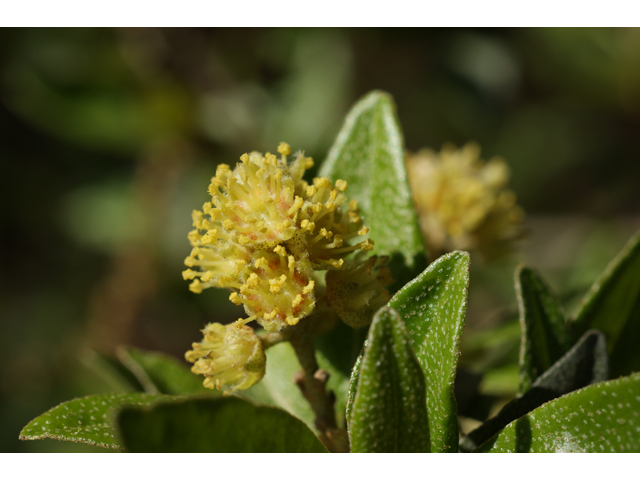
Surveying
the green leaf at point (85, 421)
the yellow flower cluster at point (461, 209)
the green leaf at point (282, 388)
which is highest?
the yellow flower cluster at point (461, 209)

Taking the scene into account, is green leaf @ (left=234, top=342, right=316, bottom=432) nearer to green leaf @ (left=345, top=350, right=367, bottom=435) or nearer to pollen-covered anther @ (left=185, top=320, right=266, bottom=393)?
pollen-covered anther @ (left=185, top=320, right=266, bottom=393)

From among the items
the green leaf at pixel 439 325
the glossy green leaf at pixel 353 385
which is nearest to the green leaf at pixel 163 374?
the glossy green leaf at pixel 353 385

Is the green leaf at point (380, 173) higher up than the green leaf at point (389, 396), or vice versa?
the green leaf at point (380, 173)

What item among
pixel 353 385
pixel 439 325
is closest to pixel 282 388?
pixel 353 385

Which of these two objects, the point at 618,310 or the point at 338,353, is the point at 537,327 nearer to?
the point at 618,310

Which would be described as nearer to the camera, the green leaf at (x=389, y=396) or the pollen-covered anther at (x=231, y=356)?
the green leaf at (x=389, y=396)

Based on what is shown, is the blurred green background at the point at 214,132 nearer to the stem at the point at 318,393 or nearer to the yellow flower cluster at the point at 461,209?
the yellow flower cluster at the point at 461,209
